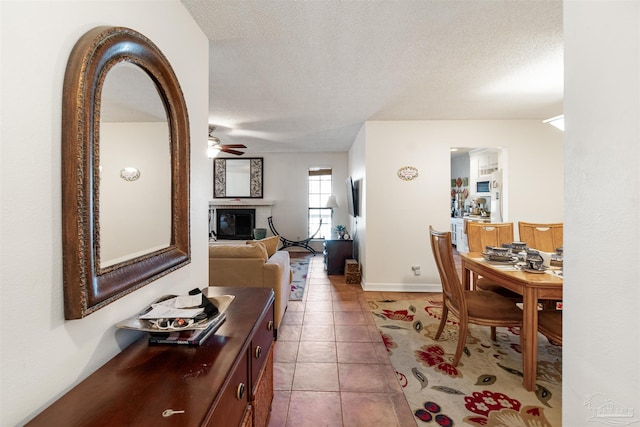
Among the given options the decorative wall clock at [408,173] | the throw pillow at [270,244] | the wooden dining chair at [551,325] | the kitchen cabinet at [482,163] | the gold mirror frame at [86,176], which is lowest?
the wooden dining chair at [551,325]

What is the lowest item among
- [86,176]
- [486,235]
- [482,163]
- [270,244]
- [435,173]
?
[270,244]

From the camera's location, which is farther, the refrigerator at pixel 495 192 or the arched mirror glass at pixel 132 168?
the refrigerator at pixel 495 192

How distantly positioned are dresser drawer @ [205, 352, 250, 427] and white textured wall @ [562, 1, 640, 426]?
1040 mm

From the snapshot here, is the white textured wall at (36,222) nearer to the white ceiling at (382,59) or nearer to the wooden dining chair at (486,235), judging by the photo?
the white ceiling at (382,59)

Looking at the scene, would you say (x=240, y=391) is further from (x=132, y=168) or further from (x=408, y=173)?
(x=408, y=173)

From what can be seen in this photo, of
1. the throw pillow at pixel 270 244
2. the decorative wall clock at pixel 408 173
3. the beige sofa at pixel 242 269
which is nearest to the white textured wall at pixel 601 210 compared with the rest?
the beige sofa at pixel 242 269

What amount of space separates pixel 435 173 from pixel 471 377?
263 centimetres

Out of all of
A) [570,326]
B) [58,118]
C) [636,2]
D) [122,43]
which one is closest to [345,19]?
[122,43]

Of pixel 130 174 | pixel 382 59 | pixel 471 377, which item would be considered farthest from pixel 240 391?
pixel 382 59

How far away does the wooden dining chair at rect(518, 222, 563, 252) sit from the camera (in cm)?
288

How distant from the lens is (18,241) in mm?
671

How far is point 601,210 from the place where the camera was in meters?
0.73

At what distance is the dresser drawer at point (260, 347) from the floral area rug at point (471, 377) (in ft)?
3.36

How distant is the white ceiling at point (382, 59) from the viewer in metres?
1.65
